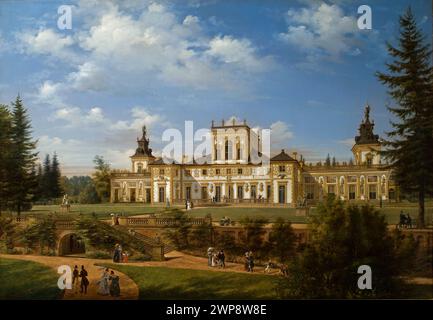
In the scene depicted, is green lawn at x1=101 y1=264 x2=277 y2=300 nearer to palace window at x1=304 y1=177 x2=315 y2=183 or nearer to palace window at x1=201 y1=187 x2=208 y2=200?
palace window at x1=201 y1=187 x2=208 y2=200

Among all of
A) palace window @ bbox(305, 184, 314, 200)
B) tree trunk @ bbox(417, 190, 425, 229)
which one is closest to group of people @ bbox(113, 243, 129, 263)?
palace window @ bbox(305, 184, 314, 200)

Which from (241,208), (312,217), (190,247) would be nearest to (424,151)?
(312,217)

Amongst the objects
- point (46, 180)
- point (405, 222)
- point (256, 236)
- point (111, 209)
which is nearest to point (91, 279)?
point (111, 209)

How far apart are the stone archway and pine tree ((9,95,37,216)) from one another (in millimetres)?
1091

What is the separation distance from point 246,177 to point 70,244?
3959mm

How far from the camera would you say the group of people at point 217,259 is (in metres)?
8.34

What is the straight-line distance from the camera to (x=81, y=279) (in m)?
8.40

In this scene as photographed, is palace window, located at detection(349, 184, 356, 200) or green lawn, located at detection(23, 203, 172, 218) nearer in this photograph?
palace window, located at detection(349, 184, 356, 200)

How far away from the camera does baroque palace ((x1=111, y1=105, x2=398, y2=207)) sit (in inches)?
329

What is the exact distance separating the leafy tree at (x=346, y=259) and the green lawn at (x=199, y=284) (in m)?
0.47

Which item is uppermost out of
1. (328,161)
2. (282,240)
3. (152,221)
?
(328,161)

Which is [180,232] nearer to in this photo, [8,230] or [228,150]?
[228,150]

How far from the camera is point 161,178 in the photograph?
9.02 meters
